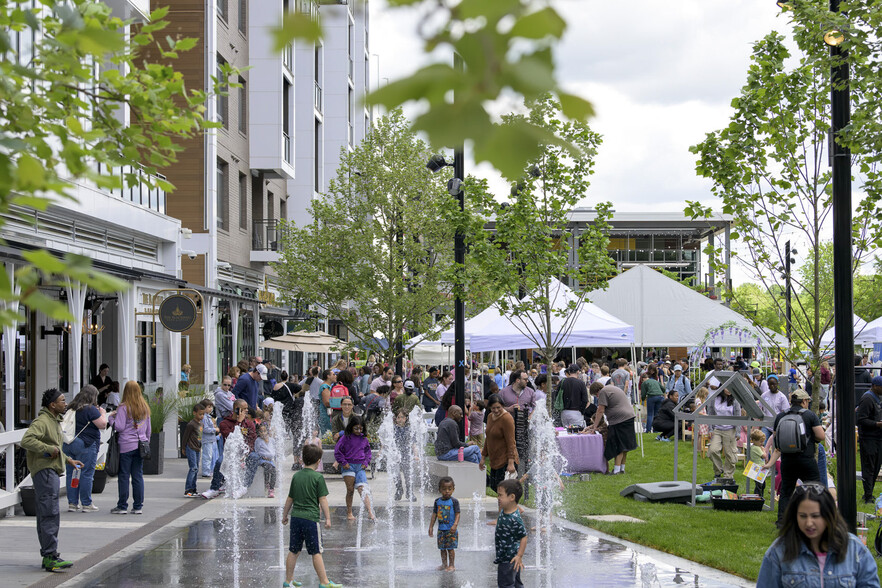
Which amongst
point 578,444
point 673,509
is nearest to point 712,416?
point 673,509

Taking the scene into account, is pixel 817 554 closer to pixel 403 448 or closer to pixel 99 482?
pixel 403 448

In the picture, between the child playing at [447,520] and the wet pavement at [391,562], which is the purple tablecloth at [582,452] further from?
the child playing at [447,520]

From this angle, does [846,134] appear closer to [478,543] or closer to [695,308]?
[478,543]

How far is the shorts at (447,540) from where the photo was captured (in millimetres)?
10438

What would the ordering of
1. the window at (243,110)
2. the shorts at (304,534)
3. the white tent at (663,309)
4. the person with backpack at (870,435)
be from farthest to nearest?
the window at (243,110), the white tent at (663,309), the person with backpack at (870,435), the shorts at (304,534)

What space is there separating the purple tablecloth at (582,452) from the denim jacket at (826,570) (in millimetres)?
12908

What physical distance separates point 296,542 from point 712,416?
7.72 metres

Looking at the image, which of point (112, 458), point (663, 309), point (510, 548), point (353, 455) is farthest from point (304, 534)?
point (663, 309)

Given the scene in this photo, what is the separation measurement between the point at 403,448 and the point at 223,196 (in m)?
17.7

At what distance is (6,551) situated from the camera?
36.9ft

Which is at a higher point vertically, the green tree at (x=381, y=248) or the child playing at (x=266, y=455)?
the green tree at (x=381, y=248)

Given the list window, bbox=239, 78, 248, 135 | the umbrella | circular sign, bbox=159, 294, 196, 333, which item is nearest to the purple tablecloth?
circular sign, bbox=159, 294, 196, 333

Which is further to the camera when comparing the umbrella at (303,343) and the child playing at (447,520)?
the umbrella at (303,343)

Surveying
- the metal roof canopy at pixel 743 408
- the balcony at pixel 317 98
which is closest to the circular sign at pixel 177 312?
the metal roof canopy at pixel 743 408
